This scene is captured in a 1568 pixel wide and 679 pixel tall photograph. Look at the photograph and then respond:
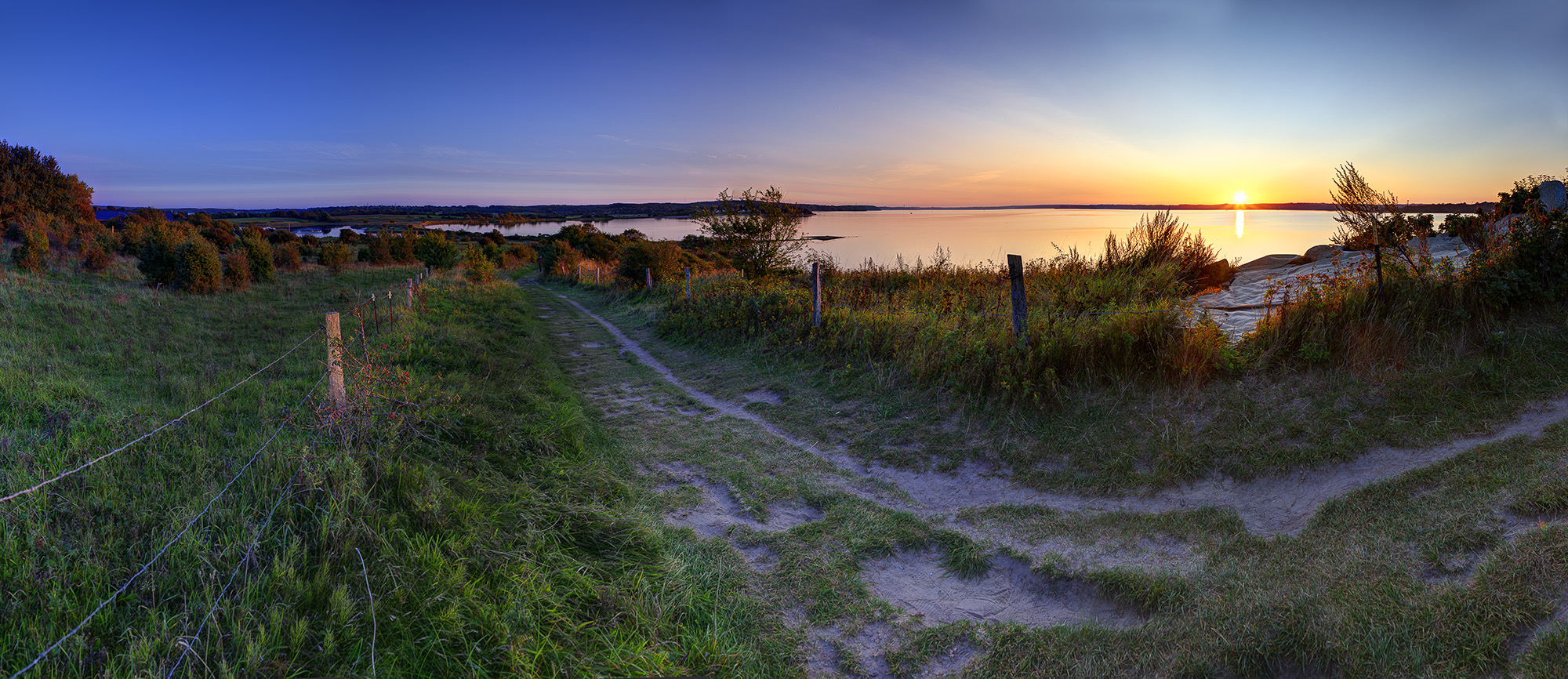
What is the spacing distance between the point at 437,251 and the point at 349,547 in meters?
38.0

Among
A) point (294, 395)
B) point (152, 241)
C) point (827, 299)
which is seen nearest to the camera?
point (294, 395)

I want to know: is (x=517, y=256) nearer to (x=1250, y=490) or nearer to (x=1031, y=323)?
(x=1031, y=323)

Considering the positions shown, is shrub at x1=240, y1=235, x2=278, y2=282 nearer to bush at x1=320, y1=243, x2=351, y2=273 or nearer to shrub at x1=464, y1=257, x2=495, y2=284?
bush at x1=320, y1=243, x2=351, y2=273

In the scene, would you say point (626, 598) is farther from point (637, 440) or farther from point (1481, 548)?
point (1481, 548)

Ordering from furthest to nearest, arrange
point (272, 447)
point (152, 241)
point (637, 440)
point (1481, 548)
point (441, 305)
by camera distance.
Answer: point (152, 241) → point (441, 305) → point (637, 440) → point (272, 447) → point (1481, 548)

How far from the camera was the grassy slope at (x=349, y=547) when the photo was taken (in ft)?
8.79

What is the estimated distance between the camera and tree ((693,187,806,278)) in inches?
775

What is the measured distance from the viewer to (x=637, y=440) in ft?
22.9

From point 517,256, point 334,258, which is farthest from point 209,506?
point 517,256

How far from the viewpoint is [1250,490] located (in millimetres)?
4875

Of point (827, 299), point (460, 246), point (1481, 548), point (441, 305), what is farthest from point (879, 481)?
point (460, 246)

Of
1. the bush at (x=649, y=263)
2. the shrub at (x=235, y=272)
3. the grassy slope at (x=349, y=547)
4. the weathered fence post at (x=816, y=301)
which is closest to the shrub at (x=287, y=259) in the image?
the shrub at (x=235, y=272)

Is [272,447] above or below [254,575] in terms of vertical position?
above

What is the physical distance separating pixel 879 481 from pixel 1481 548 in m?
3.71
